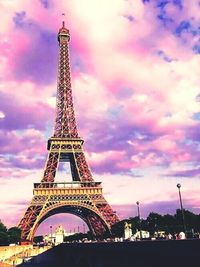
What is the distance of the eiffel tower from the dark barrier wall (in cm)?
3549

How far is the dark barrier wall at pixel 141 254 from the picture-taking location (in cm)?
2827

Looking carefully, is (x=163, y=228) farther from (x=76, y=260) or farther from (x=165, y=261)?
(x=165, y=261)

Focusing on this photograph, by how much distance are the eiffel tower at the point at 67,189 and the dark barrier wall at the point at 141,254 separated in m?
35.5

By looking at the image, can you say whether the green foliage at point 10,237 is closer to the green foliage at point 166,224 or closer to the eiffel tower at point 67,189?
the eiffel tower at point 67,189

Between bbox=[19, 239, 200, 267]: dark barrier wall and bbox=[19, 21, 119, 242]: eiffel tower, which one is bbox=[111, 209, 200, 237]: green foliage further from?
bbox=[19, 239, 200, 267]: dark barrier wall

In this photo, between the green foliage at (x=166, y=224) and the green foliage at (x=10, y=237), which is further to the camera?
the green foliage at (x=10, y=237)

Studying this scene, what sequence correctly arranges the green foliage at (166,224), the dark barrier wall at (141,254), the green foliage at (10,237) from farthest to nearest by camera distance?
the green foliage at (10,237) < the green foliage at (166,224) < the dark barrier wall at (141,254)

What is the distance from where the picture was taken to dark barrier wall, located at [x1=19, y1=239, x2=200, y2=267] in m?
28.3

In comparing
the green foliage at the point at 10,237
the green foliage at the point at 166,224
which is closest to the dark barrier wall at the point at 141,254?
the green foliage at the point at 166,224

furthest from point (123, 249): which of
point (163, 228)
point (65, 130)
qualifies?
point (65, 130)

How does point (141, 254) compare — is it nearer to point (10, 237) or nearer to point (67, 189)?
point (67, 189)

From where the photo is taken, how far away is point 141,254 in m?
35.2

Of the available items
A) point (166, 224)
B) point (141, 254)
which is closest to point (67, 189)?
point (166, 224)

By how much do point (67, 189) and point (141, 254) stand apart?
6794 cm
